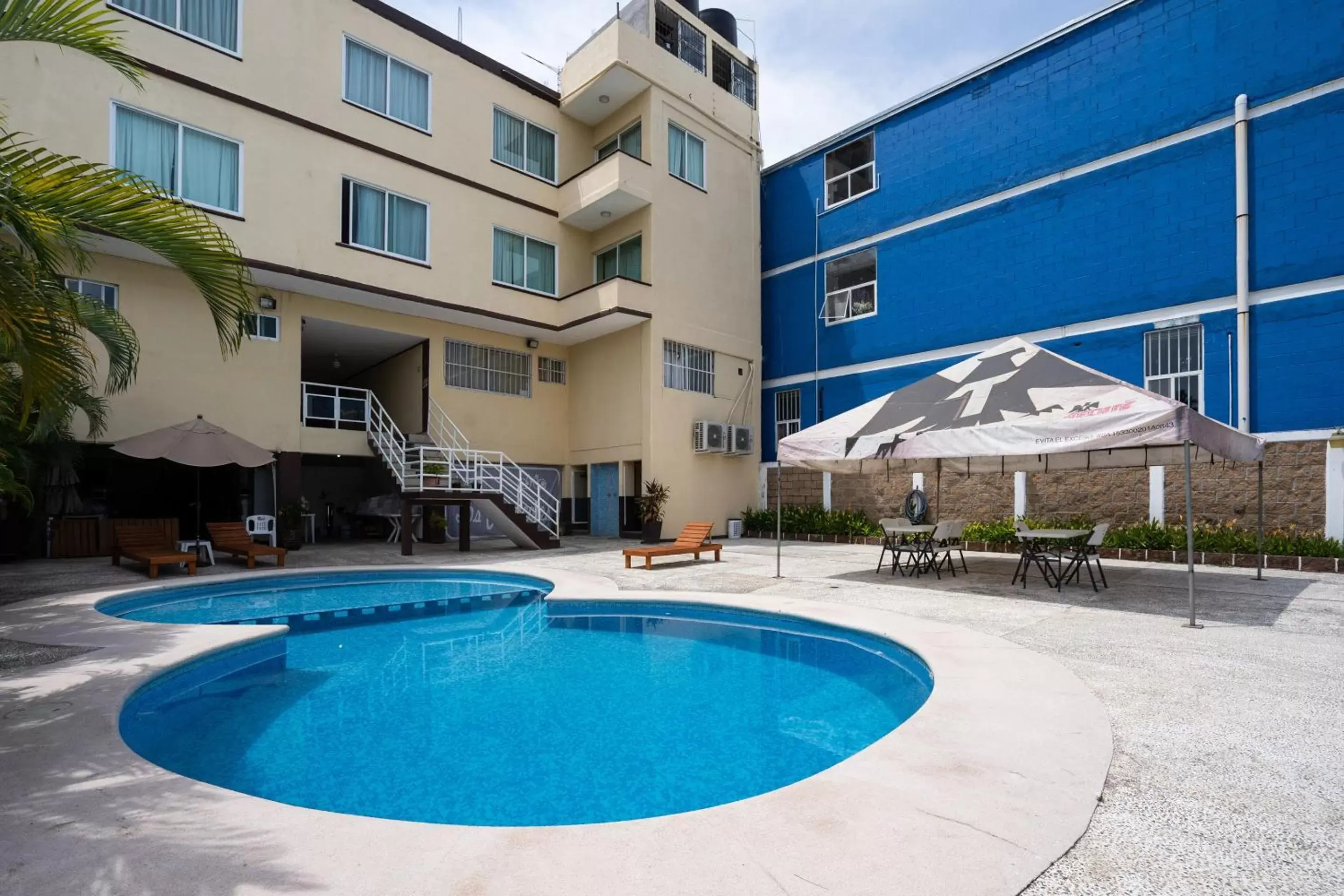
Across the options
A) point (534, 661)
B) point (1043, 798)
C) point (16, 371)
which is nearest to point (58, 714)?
point (534, 661)

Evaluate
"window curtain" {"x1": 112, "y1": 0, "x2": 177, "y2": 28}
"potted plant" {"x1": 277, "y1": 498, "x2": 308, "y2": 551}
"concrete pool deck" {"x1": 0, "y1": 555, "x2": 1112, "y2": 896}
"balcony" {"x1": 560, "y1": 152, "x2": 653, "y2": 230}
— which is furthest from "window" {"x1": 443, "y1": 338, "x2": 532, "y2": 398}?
"concrete pool deck" {"x1": 0, "y1": 555, "x2": 1112, "y2": 896}

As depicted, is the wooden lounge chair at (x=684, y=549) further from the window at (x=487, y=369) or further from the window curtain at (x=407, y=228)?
the window curtain at (x=407, y=228)

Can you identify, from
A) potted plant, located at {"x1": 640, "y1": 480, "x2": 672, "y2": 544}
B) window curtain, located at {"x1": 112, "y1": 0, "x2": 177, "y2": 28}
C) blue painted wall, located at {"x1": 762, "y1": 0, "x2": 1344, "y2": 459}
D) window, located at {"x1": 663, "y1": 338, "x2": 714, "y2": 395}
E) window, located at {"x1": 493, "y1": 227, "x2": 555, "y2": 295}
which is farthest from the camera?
window, located at {"x1": 663, "y1": 338, "x2": 714, "y2": 395}

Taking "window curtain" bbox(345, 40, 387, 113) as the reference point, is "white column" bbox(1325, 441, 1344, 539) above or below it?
below

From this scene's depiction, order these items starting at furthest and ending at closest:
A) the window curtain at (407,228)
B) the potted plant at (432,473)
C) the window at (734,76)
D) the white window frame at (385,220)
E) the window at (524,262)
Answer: the window at (734,76), the window at (524,262), the window curtain at (407,228), the white window frame at (385,220), the potted plant at (432,473)

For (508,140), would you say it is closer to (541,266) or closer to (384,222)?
(541,266)

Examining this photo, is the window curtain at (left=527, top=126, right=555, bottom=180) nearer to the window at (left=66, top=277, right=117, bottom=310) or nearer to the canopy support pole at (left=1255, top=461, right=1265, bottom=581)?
the window at (left=66, top=277, right=117, bottom=310)

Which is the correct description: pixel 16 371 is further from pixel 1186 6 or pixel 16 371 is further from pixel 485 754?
pixel 1186 6

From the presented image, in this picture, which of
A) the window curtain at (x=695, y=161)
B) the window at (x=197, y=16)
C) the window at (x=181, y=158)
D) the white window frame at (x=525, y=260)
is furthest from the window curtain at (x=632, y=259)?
the window at (x=197, y=16)

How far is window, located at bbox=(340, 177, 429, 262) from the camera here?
15.4 meters

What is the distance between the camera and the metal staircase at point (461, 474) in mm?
14828

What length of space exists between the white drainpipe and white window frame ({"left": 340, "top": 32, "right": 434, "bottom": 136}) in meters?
16.5

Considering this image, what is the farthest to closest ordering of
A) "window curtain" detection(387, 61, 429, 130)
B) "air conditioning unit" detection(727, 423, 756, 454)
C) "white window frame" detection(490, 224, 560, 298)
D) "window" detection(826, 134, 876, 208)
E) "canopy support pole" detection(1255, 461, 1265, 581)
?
"air conditioning unit" detection(727, 423, 756, 454)
"window" detection(826, 134, 876, 208)
"white window frame" detection(490, 224, 560, 298)
"window curtain" detection(387, 61, 429, 130)
"canopy support pole" detection(1255, 461, 1265, 581)

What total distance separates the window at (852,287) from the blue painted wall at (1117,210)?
0.37m
